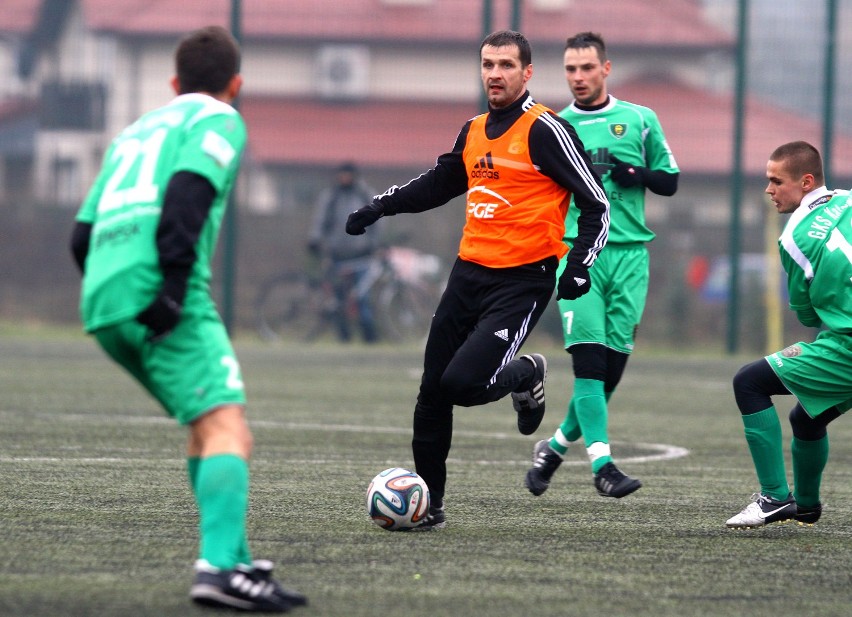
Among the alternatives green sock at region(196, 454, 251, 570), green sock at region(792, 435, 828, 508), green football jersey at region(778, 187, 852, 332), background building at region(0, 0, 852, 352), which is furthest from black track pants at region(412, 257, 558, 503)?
background building at region(0, 0, 852, 352)

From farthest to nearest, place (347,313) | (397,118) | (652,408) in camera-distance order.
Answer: (397,118) → (347,313) → (652,408)

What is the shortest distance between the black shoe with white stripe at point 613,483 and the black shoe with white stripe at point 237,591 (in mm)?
2319

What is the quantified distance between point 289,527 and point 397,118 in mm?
17596

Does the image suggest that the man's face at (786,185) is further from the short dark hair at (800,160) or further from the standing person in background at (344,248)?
the standing person in background at (344,248)

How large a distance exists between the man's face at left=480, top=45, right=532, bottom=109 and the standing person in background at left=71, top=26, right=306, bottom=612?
5.91 feet

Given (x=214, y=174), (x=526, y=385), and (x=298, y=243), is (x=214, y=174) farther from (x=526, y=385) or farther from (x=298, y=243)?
(x=298, y=243)

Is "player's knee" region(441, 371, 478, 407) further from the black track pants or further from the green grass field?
the green grass field

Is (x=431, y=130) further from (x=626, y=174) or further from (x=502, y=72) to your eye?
(x=502, y=72)

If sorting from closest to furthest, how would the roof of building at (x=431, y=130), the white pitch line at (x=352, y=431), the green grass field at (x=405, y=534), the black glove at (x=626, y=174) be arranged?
the green grass field at (x=405, y=534) < the black glove at (x=626, y=174) < the white pitch line at (x=352, y=431) < the roof of building at (x=431, y=130)

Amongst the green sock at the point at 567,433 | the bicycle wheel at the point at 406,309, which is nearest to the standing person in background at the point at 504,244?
the green sock at the point at 567,433

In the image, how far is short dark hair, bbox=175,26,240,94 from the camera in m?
4.35

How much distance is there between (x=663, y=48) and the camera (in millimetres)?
24422

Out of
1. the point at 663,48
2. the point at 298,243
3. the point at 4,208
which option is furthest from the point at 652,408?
the point at 663,48

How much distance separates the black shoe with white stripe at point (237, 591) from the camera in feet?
13.1
